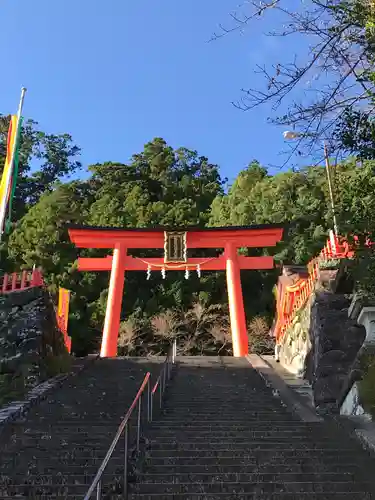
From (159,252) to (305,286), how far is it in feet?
52.6

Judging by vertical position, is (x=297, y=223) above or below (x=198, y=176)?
below

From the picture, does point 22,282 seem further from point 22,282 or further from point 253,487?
point 253,487

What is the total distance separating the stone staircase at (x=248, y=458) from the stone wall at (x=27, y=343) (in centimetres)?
399

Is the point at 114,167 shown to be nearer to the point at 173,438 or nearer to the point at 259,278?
the point at 259,278

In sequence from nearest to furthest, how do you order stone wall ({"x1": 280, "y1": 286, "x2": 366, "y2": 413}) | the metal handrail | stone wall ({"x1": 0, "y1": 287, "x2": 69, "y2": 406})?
the metal handrail → stone wall ({"x1": 280, "y1": 286, "x2": 366, "y2": 413}) → stone wall ({"x1": 0, "y1": 287, "x2": 69, "y2": 406})

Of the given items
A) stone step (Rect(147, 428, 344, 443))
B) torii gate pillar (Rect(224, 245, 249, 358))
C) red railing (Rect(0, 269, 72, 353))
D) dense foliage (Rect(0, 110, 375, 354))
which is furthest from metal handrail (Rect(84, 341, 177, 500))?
dense foliage (Rect(0, 110, 375, 354))

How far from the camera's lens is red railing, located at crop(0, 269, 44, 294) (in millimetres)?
13414

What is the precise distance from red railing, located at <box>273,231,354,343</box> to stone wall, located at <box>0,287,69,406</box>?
6539 mm

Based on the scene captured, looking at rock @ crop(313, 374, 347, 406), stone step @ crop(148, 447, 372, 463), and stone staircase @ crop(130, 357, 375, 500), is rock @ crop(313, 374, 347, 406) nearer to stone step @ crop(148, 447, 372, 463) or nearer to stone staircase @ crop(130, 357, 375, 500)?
stone staircase @ crop(130, 357, 375, 500)

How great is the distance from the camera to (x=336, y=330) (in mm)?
9766

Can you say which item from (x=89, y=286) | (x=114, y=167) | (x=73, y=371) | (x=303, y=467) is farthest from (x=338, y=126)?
(x=114, y=167)

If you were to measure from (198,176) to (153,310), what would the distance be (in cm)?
1610

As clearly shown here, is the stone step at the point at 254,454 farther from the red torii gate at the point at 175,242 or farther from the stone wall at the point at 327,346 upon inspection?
the red torii gate at the point at 175,242

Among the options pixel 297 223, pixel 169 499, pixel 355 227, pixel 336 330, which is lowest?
pixel 169 499
